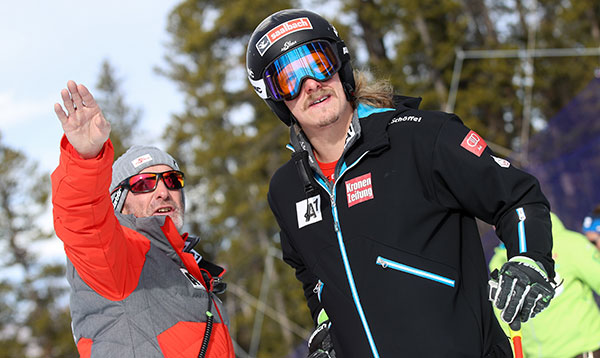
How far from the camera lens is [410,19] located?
24750 mm

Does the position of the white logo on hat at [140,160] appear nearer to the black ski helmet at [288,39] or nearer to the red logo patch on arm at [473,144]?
the black ski helmet at [288,39]

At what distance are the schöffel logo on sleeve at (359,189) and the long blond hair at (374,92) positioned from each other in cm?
51

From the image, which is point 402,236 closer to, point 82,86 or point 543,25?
point 82,86

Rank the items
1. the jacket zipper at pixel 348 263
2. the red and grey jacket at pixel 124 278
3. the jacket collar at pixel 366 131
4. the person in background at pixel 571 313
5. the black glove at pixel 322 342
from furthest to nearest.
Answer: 1. the person in background at pixel 571 313
2. the black glove at pixel 322 342
3. the jacket collar at pixel 366 131
4. the jacket zipper at pixel 348 263
5. the red and grey jacket at pixel 124 278

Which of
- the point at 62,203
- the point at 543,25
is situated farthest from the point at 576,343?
the point at 543,25

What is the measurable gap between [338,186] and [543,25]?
102ft

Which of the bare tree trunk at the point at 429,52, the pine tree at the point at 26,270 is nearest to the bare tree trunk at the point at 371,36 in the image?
the bare tree trunk at the point at 429,52

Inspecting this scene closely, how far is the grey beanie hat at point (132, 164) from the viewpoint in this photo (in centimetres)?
385

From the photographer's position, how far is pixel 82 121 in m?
2.54

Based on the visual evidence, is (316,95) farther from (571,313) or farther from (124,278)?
(571,313)

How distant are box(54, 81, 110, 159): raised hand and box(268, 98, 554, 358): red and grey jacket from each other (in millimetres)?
1095

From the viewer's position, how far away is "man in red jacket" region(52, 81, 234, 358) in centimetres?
259

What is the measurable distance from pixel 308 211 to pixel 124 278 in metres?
0.93

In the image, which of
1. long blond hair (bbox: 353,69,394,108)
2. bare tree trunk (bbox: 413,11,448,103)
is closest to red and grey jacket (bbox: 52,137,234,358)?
long blond hair (bbox: 353,69,394,108)
